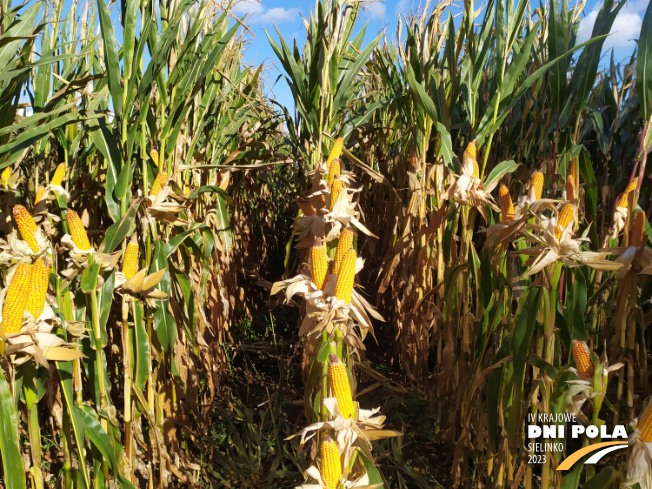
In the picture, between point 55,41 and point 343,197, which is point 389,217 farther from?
point 55,41

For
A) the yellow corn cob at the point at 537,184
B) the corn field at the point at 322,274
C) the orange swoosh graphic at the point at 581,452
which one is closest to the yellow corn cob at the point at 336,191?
the corn field at the point at 322,274

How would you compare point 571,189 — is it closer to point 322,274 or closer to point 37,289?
point 322,274

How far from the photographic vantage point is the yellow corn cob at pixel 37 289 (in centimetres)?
113

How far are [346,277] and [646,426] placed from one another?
0.71 metres

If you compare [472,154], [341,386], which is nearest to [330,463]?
[341,386]

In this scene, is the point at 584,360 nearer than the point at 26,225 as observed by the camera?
Yes

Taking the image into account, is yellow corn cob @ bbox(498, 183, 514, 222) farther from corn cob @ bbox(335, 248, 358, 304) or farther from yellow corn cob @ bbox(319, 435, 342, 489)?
yellow corn cob @ bbox(319, 435, 342, 489)

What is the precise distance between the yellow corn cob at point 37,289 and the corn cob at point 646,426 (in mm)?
1373

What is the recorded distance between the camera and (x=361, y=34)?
3.23 meters

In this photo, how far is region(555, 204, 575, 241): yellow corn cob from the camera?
4.27 ft

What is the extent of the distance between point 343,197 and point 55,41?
1.59 meters

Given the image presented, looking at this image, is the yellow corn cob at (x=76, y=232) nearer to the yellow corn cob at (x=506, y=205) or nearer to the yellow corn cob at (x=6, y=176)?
the yellow corn cob at (x=6, y=176)

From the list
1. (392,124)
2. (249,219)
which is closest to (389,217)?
(392,124)

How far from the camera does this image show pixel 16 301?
1.09 m
